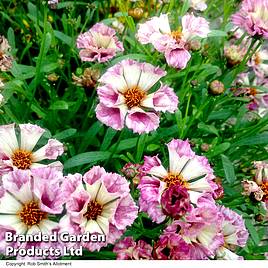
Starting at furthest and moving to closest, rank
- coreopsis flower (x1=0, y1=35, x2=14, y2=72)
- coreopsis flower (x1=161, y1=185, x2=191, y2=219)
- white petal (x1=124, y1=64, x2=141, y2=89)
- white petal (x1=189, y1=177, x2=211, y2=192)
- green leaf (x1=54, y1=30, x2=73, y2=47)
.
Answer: green leaf (x1=54, y1=30, x2=73, y2=47) < coreopsis flower (x1=0, y1=35, x2=14, y2=72) < white petal (x1=124, y1=64, x2=141, y2=89) < white petal (x1=189, y1=177, x2=211, y2=192) < coreopsis flower (x1=161, y1=185, x2=191, y2=219)

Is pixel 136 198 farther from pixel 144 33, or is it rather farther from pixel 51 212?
pixel 144 33

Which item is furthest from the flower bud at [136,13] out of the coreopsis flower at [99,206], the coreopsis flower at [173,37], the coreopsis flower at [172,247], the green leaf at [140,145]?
the coreopsis flower at [172,247]

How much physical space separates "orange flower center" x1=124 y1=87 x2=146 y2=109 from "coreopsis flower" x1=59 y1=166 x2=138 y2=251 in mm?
185

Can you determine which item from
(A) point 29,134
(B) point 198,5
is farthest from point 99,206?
(B) point 198,5

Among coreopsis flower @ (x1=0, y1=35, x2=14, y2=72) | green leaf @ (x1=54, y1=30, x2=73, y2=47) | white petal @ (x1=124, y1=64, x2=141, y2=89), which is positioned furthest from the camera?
green leaf @ (x1=54, y1=30, x2=73, y2=47)

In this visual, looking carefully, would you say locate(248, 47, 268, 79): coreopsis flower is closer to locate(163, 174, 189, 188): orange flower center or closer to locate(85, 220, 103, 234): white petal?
locate(163, 174, 189, 188): orange flower center

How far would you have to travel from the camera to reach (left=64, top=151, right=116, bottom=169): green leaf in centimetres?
123

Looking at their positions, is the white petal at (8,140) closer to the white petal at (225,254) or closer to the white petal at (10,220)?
the white petal at (10,220)

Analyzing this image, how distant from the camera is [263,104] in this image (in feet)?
5.42

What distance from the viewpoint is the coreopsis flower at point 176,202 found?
931 millimetres

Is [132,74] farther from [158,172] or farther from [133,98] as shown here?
[158,172]

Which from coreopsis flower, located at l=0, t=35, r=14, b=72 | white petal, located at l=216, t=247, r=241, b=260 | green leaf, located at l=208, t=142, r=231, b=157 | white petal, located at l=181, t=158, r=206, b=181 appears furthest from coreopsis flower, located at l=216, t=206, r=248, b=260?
coreopsis flower, located at l=0, t=35, r=14, b=72

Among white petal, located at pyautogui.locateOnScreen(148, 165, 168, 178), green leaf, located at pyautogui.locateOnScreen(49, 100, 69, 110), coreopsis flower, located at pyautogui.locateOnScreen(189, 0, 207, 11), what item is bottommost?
white petal, located at pyautogui.locateOnScreen(148, 165, 168, 178)

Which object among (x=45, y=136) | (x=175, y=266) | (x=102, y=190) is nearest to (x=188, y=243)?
(x=175, y=266)
